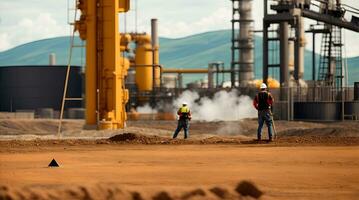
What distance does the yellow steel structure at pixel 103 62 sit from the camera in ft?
124

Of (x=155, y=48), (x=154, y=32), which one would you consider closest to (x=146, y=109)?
(x=155, y=48)

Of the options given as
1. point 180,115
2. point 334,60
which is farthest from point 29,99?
point 180,115

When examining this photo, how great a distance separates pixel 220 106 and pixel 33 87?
23.8m

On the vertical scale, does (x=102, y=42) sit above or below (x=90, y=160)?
above

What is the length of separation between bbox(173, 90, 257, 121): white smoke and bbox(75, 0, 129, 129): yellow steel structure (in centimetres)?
2375

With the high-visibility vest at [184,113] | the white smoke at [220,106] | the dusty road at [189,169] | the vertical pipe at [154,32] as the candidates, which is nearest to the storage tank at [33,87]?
the vertical pipe at [154,32]

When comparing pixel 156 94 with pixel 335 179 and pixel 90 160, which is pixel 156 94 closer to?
pixel 90 160

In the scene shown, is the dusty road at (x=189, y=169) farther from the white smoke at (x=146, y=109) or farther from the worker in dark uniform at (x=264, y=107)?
the white smoke at (x=146, y=109)

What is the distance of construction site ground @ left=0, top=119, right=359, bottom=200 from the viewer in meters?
11.6

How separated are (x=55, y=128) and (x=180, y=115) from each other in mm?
31431

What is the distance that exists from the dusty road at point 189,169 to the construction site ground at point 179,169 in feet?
0.04

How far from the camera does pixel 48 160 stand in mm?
18969

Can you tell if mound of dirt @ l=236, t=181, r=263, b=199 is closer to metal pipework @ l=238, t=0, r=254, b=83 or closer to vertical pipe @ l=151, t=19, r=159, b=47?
metal pipework @ l=238, t=0, r=254, b=83

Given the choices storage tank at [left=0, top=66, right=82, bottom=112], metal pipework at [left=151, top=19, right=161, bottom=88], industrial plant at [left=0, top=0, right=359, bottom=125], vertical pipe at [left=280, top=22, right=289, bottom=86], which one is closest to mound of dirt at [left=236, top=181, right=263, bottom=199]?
industrial plant at [left=0, top=0, right=359, bottom=125]
